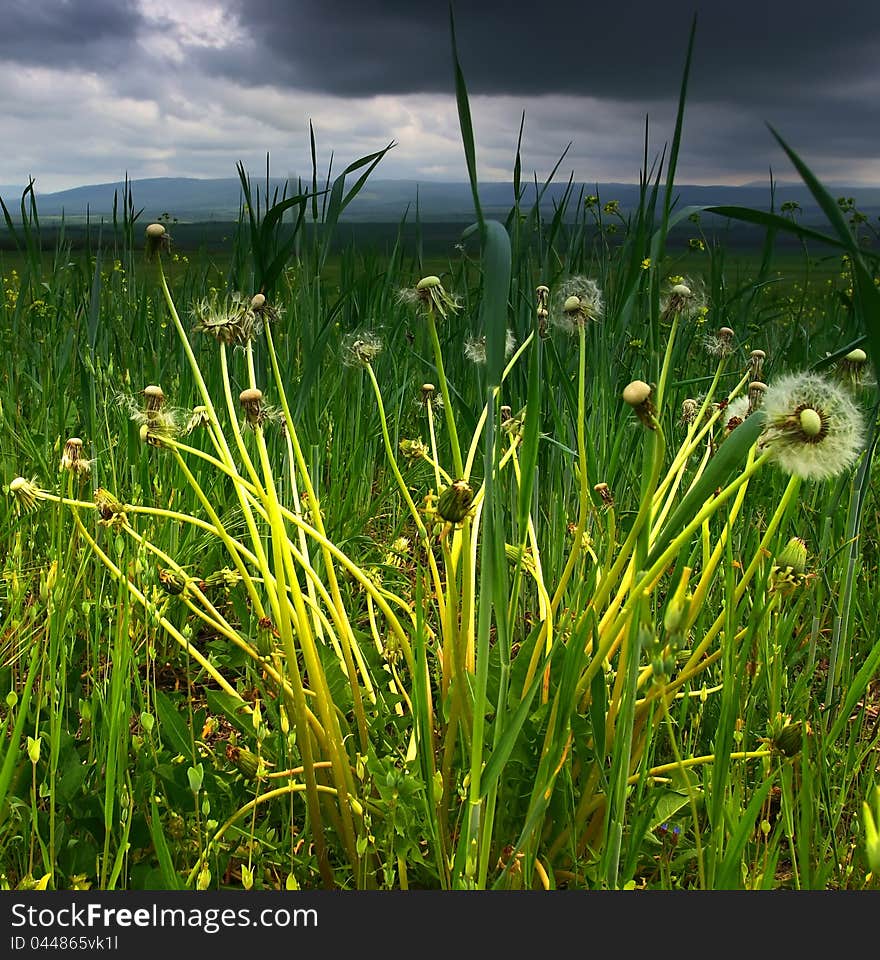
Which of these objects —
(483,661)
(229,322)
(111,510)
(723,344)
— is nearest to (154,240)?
(229,322)

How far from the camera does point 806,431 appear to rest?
0.77 meters

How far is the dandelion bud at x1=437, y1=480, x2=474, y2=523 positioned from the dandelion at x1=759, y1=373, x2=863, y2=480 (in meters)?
0.30

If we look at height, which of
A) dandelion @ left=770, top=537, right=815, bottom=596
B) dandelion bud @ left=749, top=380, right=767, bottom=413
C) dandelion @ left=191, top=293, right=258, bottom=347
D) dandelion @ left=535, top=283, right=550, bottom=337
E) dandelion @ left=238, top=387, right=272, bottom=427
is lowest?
dandelion @ left=770, top=537, right=815, bottom=596

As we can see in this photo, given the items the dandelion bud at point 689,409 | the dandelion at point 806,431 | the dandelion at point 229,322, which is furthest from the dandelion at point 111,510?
the dandelion bud at point 689,409

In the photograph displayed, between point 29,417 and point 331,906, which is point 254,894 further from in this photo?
point 29,417

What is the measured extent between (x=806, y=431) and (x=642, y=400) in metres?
0.16

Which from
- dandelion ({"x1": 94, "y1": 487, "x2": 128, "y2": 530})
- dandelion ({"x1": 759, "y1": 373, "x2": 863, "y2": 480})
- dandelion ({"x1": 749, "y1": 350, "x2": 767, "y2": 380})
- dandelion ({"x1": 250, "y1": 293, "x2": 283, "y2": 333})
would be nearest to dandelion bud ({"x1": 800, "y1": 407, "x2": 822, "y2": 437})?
dandelion ({"x1": 759, "y1": 373, "x2": 863, "y2": 480})

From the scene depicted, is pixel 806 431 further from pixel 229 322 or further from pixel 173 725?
pixel 173 725

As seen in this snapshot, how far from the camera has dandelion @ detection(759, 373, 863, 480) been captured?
2.61 feet

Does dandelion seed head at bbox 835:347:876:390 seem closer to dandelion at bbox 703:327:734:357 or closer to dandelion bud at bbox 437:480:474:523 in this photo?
dandelion at bbox 703:327:734:357

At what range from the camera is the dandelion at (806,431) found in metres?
0.80

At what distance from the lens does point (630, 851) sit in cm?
100

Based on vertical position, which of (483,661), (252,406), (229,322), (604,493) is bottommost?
(483,661)

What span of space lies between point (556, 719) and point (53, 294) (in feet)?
9.09
